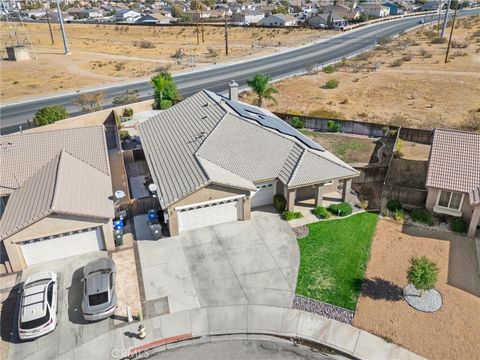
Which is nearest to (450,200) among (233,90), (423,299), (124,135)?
(423,299)

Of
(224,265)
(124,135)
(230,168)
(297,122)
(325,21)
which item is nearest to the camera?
(224,265)

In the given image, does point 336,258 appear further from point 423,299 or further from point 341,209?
point 423,299

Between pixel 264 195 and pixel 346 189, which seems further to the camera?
pixel 346 189

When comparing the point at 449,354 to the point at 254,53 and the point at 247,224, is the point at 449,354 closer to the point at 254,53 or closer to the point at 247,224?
the point at 247,224

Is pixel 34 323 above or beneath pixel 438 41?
beneath

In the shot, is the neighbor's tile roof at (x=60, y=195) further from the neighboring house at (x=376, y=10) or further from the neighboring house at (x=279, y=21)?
the neighboring house at (x=376, y=10)

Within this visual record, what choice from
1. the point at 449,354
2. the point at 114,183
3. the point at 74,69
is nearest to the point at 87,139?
the point at 114,183

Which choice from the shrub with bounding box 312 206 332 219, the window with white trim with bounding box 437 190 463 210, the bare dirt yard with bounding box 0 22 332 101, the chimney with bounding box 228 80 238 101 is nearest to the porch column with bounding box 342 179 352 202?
the shrub with bounding box 312 206 332 219
